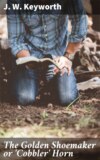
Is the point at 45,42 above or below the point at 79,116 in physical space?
above

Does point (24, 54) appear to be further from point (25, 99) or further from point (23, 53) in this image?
point (25, 99)

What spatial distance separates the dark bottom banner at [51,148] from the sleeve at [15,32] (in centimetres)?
49

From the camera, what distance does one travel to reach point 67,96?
1997 millimetres

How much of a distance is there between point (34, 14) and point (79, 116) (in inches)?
23.6

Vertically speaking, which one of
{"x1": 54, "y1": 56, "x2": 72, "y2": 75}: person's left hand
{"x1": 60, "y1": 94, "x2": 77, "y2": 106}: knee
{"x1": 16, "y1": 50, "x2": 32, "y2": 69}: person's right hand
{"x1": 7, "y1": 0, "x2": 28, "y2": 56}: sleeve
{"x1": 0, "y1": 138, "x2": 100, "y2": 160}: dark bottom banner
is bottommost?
{"x1": 0, "y1": 138, "x2": 100, "y2": 160}: dark bottom banner

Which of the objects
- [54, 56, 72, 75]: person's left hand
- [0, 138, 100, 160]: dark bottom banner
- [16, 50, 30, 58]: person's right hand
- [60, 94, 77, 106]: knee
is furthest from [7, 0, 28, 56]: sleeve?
[0, 138, 100, 160]: dark bottom banner

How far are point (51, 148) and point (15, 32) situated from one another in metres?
0.66

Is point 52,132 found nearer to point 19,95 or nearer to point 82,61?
point 19,95

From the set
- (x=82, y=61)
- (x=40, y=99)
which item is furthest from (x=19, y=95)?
(x=82, y=61)

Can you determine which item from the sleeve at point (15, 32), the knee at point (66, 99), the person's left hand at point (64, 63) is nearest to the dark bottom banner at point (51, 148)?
the knee at point (66, 99)

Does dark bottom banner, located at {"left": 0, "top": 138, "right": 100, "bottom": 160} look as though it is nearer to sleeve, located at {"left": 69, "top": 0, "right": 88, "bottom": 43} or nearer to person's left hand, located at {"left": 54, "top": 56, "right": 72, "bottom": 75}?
person's left hand, located at {"left": 54, "top": 56, "right": 72, "bottom": 75}

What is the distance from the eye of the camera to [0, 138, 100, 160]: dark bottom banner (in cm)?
200

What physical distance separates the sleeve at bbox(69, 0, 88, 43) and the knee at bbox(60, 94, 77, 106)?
299 mm

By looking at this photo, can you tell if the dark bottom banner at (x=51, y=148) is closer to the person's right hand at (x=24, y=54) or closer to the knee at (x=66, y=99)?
the knee at (x=66, y=99)
